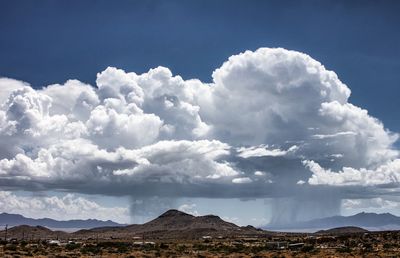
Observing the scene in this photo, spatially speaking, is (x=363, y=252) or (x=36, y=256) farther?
(x=363, y=252)

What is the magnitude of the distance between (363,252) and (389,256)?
32.5 ft

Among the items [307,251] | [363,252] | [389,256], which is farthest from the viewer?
[307,251]

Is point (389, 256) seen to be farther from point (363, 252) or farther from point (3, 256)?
point (3, 256)

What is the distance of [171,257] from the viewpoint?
7512 centimetres

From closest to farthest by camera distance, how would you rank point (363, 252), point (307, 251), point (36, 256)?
point (36, 256), point (363, 252), point (307, 251)

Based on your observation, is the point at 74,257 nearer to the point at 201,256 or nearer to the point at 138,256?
the point at 138,256

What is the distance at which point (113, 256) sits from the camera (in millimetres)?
75500

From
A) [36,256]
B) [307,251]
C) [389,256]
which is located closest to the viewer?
[389,256]

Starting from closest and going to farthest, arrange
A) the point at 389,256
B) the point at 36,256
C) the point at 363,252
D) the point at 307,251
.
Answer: the point at 389,256
the point at 36,256
the point at 363,252
the point at 307,251

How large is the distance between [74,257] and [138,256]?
9.53 m

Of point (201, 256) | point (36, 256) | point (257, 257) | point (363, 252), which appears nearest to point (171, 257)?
point (201, 256)

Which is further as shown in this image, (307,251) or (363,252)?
(307,251)

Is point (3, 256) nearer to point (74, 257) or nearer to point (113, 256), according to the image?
point (74, 257)

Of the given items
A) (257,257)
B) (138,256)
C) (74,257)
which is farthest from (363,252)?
(74,257)
